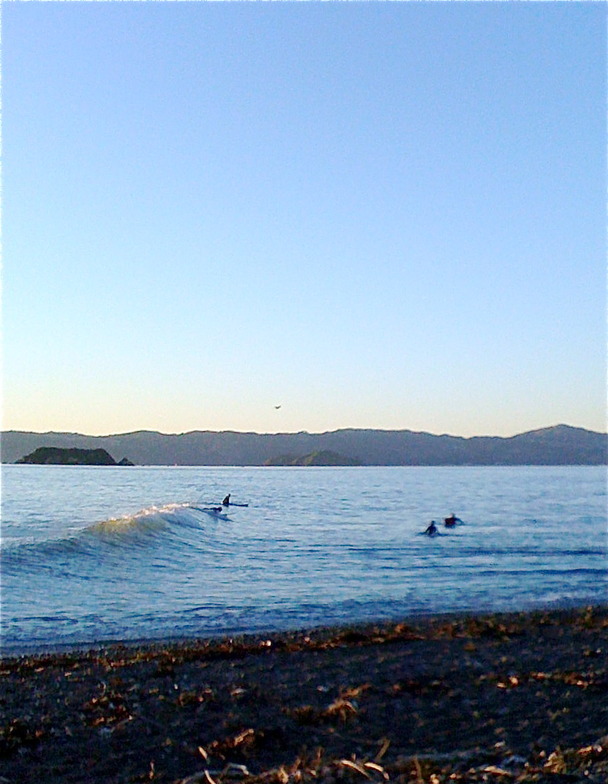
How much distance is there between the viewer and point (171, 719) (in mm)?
7285

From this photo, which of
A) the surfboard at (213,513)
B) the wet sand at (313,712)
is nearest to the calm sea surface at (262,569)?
the surfboard at (213,513)

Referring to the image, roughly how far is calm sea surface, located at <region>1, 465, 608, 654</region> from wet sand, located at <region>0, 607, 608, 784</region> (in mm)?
3415

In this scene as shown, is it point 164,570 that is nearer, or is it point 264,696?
point 264,696

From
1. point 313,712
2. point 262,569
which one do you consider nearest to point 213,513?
point 262,569

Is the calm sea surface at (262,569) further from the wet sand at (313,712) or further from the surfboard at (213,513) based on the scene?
the wet sand at (313,712)

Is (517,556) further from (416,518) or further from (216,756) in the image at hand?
(216,756)

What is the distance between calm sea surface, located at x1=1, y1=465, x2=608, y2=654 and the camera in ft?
50.2

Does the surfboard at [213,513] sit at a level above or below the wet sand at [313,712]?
below

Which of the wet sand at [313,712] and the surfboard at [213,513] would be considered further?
the surfboard at [213,513]

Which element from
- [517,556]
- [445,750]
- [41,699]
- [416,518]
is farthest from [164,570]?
[416,518]

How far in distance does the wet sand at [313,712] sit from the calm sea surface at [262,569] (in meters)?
3.42

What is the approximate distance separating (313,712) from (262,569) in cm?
1487

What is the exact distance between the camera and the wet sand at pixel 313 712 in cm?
553

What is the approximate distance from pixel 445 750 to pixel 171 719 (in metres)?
2.45
